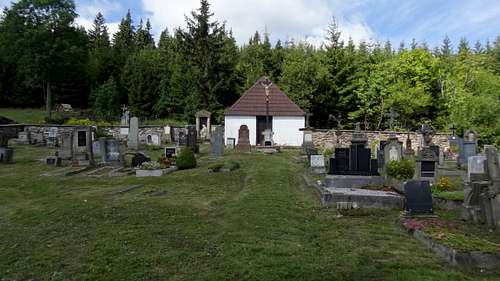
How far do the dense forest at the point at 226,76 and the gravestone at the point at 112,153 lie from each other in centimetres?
2412

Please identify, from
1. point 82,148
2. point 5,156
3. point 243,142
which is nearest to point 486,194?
point 82,148

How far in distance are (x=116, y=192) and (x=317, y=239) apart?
263 inches

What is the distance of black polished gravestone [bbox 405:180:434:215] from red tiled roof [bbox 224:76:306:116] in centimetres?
2408

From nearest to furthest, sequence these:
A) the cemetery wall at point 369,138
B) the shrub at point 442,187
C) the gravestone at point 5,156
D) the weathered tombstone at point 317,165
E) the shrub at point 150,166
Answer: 1. the shrub at point 442,187
2. the shrub at point 150,166
3. the weathered tombstone at point 317,165
4. the gravestone at point 5,156
5. the cemetery wall at point 369,138

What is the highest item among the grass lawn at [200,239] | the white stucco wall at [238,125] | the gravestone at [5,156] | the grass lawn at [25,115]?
the grass lawn at [25,115]

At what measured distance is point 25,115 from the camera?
46.7m

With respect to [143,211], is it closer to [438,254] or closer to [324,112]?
[438,254]

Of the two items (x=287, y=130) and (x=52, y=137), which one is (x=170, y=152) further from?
(x=287, y=130)

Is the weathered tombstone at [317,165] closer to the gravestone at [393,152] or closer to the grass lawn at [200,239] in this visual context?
the gravestone at [393,152]

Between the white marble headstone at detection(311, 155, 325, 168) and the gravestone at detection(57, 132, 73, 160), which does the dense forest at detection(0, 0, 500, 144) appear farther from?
the gravestone at detection(57, 132, 73, 160)

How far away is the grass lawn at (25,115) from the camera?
4230 centimetres

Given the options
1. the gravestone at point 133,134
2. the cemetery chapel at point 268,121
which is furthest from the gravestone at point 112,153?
the cemetery chapel at point 268,121

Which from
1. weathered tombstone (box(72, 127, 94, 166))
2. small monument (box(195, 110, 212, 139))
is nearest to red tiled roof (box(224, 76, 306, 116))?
small monument (box(195, 110, 212, 139))

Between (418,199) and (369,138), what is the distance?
22.0 m
